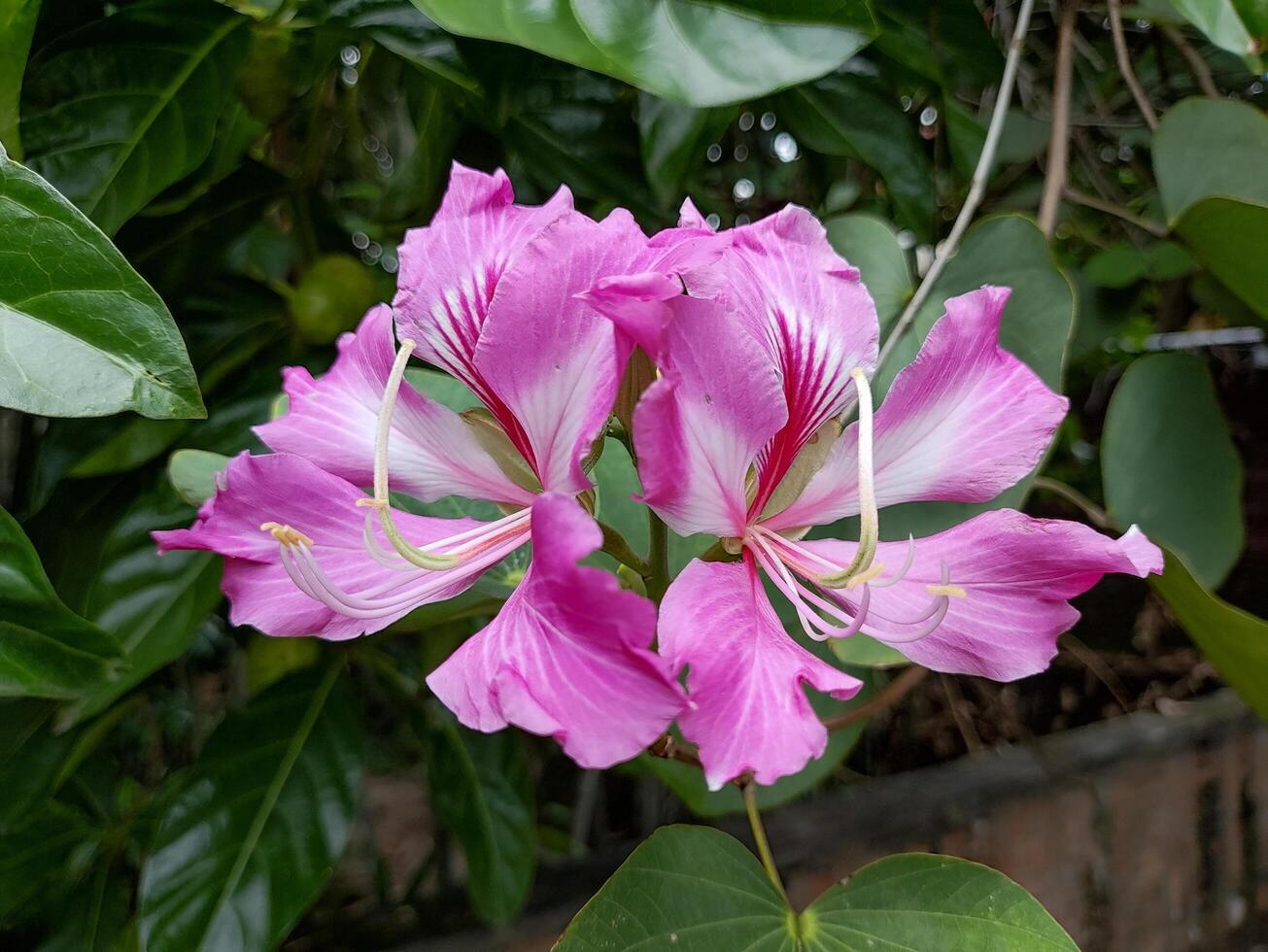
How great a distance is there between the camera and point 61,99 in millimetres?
522

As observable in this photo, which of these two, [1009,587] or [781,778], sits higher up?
[1009,587]

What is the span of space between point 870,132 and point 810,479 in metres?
0.41

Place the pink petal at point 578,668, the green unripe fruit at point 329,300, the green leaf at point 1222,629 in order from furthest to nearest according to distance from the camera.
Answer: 1. the green unripe fruit at point 329,300
2. the green leaf at point 1222,629
3. the pink petal at point 578,668

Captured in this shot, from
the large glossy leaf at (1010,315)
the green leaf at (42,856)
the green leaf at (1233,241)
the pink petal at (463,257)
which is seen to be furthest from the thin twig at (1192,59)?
the green leaf at (42,856)

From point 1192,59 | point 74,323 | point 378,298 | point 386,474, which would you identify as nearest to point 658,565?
point 386,474

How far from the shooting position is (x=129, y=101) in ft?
1.76

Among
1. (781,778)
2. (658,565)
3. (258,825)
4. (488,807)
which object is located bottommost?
(488,807)

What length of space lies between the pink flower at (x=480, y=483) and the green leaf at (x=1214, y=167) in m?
0.50

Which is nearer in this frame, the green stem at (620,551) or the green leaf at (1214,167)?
the green stem at (620,551)

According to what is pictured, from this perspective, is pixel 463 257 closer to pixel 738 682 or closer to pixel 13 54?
pixel 738 682

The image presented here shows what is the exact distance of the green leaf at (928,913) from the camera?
0.39 meters

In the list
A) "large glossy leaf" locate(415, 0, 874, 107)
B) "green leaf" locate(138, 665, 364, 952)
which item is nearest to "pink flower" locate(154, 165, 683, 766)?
"large glossy leaf" locate(415, 0, 874, 107)

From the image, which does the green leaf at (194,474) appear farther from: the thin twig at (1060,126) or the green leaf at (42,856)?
the thin twig at (1060,126)

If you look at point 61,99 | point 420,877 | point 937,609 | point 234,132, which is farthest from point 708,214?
point 420,877
